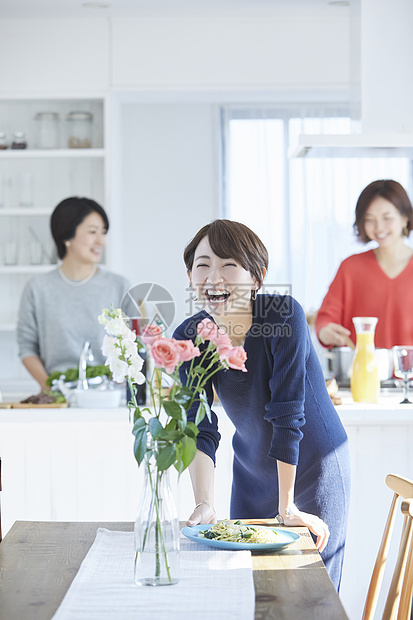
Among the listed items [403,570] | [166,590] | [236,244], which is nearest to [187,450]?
[166,590]

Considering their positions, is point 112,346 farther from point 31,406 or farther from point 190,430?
point 31,406

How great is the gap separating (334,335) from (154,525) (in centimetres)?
215

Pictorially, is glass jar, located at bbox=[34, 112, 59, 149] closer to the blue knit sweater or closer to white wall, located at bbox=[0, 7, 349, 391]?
white wall, located at bbox=[0, 7, 349, 391]

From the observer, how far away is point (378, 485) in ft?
8.31

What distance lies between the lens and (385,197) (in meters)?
3.39

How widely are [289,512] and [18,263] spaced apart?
129 inches

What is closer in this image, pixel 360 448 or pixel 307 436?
pixel 307 436

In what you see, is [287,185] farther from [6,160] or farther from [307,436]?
[307,436]

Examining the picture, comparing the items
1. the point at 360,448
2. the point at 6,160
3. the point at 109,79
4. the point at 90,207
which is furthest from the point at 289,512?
the point at 6,160

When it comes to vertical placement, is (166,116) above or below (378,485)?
above

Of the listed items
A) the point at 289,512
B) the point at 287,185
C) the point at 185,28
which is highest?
the point at 185,28

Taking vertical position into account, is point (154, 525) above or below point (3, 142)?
below

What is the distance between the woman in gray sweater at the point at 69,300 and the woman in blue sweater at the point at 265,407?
183cm

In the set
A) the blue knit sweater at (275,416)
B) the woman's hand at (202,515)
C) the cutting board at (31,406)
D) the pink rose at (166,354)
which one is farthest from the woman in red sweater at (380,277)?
the pink rose at (166,354)
